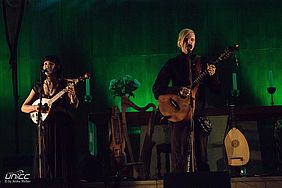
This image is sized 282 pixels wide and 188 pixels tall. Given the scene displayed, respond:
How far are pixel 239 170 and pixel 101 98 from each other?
341 centimetres

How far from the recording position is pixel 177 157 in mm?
6262

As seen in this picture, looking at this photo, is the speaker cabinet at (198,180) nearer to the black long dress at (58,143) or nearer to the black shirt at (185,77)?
the black shirt at (185,77)

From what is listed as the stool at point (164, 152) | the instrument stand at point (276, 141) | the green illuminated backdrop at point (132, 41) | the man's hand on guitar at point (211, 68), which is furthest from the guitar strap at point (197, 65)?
the green illuminated backdrop at point (132, 41)

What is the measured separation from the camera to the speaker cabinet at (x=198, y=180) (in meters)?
4.96

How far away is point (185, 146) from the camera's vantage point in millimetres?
6191

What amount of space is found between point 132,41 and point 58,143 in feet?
13.1

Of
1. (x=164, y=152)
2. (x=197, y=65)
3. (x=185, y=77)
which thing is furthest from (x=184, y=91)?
(x=164, y=152)

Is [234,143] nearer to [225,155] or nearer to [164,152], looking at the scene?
[225,155]

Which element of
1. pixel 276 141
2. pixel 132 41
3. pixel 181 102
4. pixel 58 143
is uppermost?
pixel 132 41

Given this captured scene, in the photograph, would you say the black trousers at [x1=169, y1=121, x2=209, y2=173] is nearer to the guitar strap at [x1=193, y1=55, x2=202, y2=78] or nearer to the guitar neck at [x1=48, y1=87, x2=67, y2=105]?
the guitar strap at [x1=193, y1=55, x2=202, y2=78]

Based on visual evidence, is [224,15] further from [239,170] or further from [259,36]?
[239,170]

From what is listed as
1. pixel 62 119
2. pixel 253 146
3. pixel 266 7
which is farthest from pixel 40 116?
pixel 266 7

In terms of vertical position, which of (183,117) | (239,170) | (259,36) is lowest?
(239,170)

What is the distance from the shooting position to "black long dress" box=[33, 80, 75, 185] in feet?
21.4
